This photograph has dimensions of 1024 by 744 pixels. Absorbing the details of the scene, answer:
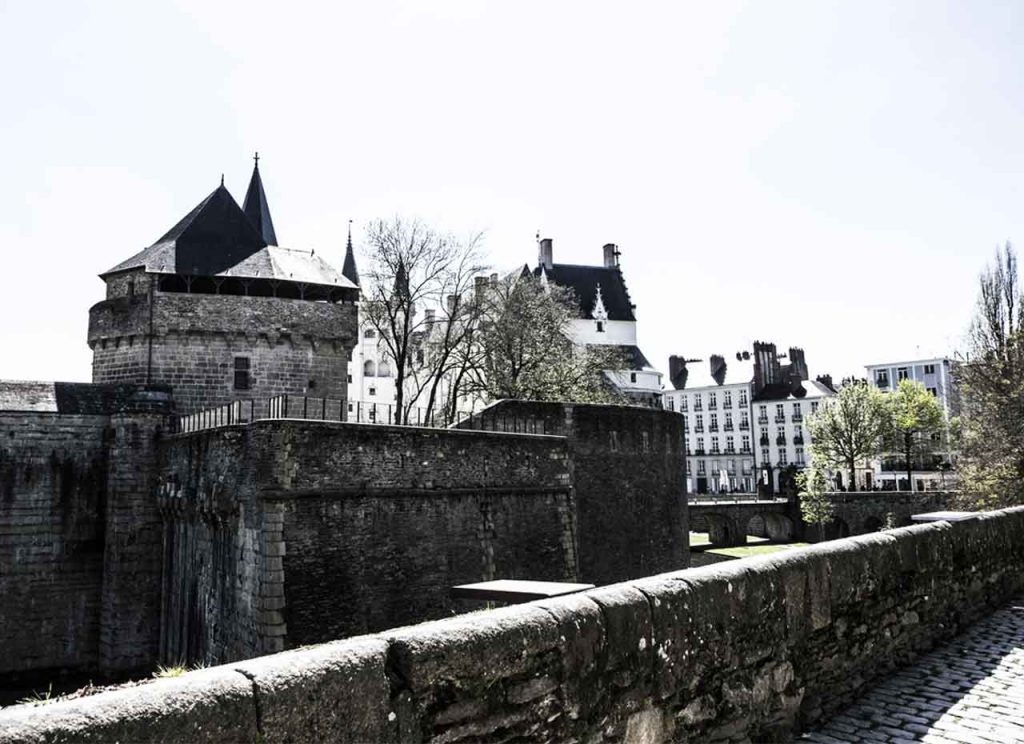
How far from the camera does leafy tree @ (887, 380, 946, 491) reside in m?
56.0

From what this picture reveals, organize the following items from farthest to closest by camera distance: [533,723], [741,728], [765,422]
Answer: [765,422], [741,728], [533,723]

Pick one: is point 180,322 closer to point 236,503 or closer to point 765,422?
point 236,503

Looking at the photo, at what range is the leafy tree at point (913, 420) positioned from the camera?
56000 millimetres

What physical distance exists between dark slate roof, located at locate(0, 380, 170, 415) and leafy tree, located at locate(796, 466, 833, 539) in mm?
34718

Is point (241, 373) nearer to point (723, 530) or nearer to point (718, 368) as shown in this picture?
point (723, 530)

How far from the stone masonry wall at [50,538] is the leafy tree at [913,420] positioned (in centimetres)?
5119

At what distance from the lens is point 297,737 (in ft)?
9.48

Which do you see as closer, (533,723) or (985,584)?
(533,723)

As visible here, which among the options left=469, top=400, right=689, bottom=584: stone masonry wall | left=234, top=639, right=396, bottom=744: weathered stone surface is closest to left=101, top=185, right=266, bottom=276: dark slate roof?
left=469, top=400, right=689, bottom=584: stone masonry wall

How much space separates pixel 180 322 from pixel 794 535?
124ft

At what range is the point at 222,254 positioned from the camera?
27.2m

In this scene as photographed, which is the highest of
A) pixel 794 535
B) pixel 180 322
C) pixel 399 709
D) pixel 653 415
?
pixel 180 322

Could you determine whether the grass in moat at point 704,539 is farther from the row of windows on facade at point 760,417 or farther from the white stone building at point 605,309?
the row of windows on facade at point 760,417

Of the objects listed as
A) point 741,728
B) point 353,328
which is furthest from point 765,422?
point 741,728
